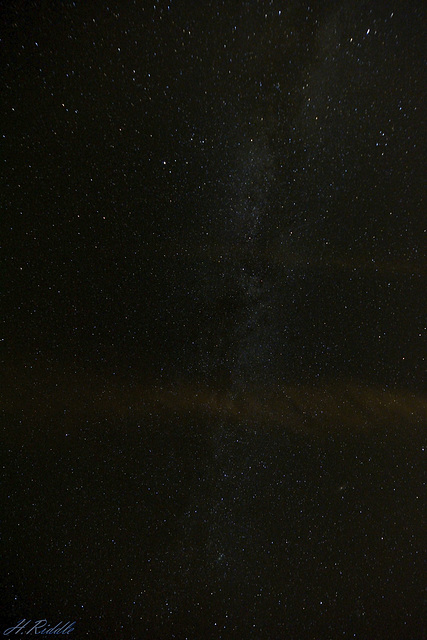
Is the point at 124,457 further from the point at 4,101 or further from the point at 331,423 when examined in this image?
the point at 4,101

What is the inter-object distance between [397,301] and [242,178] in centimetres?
22

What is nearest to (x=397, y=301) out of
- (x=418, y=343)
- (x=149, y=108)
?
(x=418, y=343)

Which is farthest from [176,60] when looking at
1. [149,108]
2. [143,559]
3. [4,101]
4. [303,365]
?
[143,559]

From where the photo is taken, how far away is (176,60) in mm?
383

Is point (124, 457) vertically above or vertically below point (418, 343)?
below

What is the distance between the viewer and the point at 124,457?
436 mm

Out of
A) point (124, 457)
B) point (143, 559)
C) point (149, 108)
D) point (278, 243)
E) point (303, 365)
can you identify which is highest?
point (149, 108)

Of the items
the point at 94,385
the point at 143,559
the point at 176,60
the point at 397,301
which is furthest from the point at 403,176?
the point at 143,559

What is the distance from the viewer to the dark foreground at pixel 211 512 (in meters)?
0.43

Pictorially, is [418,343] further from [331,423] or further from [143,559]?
[143,559]

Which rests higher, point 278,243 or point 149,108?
point 149,108

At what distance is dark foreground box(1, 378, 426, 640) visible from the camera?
1.42 ft

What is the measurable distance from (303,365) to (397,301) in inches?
5.0

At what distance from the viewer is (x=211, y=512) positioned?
0.45 meters
